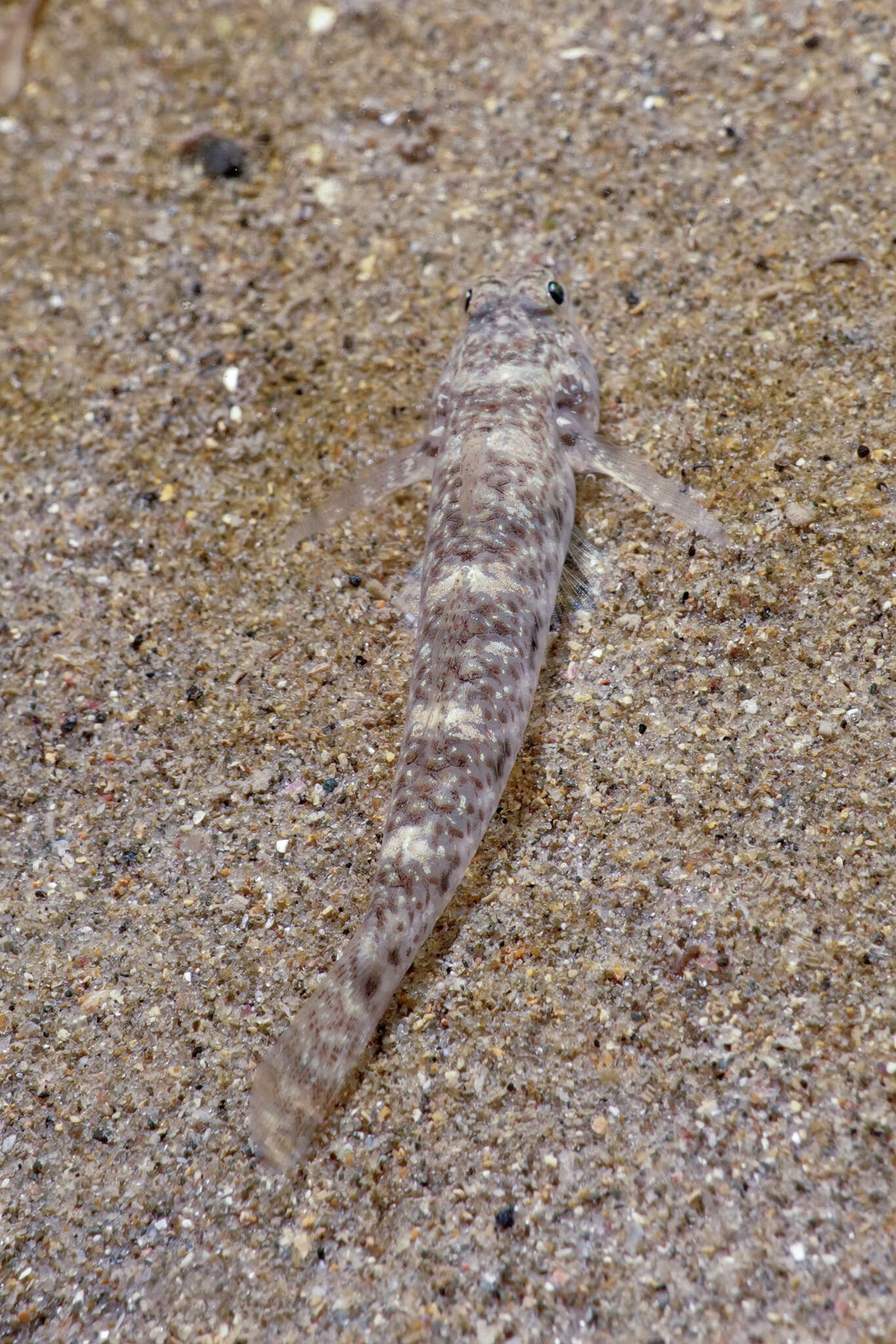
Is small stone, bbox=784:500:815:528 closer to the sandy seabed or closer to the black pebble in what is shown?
the sandy seabed

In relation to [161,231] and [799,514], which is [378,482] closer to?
[799,514]

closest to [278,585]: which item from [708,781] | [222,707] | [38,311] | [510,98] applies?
[222,707]

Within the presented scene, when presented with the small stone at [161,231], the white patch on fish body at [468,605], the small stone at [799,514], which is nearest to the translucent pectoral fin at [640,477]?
the white patch on fish body at [468,605]

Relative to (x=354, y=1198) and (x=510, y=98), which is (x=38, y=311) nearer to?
(x=510, y=98)

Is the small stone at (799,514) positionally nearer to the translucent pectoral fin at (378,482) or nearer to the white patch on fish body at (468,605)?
the white patch on fish body at (468,605)

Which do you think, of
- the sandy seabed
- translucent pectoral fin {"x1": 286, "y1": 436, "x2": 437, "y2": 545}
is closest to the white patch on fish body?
translucent pectoral fin {"x1": 286, "y1": 436, "x2": 437, "y2": 545}

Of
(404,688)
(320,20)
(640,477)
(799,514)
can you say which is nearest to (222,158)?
(320,20)
